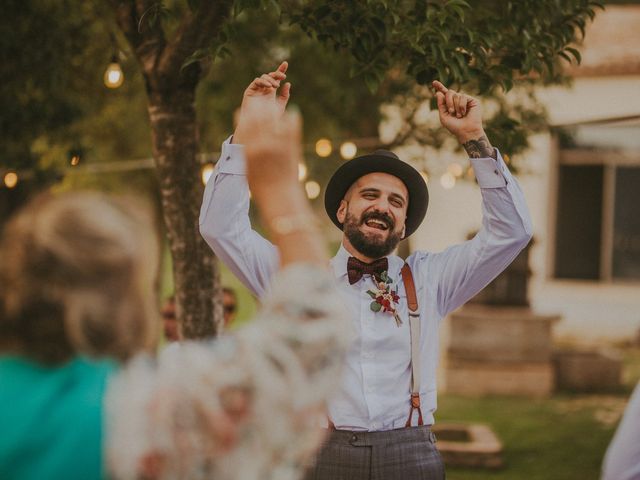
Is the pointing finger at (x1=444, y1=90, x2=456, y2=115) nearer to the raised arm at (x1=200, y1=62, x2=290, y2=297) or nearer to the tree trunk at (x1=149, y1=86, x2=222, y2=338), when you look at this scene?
the raised arm at (x1=200, y1=62, x2=290, y2=297)

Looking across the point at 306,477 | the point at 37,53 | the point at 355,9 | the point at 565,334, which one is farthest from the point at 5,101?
the point at 565,334

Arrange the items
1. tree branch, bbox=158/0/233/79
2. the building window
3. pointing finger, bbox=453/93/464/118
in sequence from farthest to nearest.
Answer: the building window
tree branch, bbox=158/0/233/79
pointing finger, bbox=453/93/464/118

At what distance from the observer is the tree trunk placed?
4.13 meters

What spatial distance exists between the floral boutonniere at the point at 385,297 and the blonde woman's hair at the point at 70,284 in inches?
61.2

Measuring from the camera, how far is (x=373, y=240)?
3.12 meters

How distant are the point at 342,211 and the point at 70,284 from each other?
1911mm

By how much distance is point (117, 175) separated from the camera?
1162 centimetres

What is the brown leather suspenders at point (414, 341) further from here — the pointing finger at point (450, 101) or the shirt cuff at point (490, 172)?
the pointing finger at point (450, 101)

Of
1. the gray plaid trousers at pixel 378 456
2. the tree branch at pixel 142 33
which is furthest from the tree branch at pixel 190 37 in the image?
the gray plaid trousers at pixel 378 456

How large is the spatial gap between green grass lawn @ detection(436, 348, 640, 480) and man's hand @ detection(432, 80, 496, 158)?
13.3ft

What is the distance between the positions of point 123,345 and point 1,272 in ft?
0.87

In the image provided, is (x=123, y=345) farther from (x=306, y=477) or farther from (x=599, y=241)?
(x=599, y=241)

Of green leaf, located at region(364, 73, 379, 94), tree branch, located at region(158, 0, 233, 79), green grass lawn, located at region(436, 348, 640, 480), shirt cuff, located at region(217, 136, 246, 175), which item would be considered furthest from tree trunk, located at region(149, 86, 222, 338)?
green grass lawn, located at region(436, 348, 640, 480)

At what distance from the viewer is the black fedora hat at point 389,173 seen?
10.8 feet
